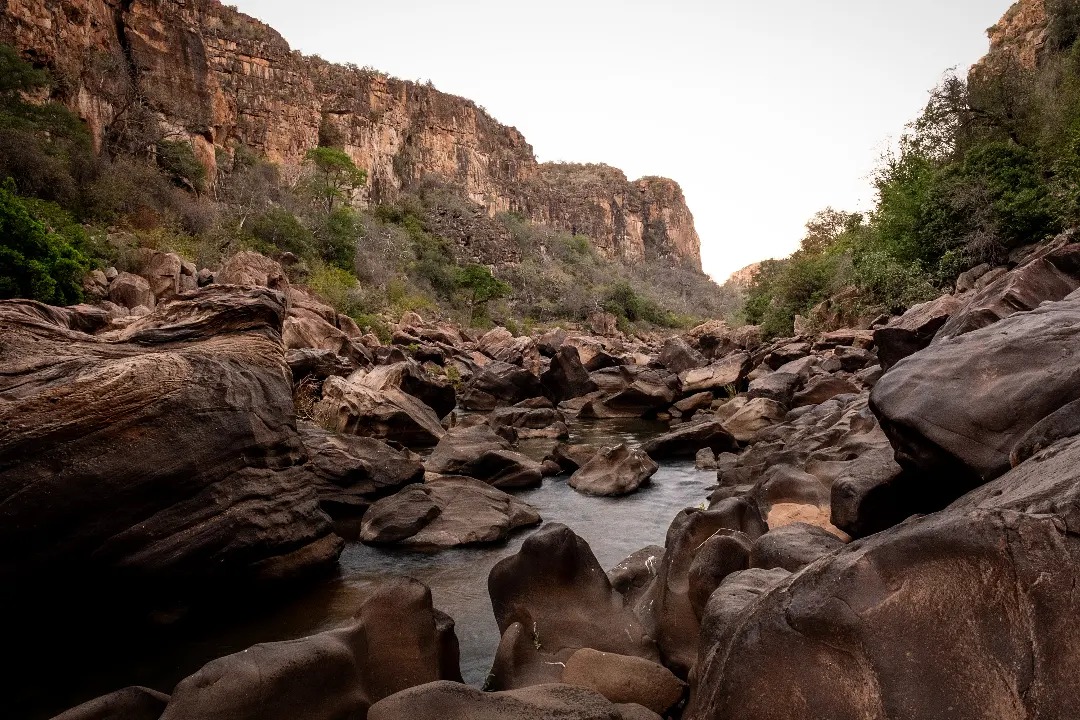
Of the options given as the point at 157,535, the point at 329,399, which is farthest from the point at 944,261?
the point at 157,535

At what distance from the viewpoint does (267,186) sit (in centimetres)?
3891

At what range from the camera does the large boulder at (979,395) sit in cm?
319

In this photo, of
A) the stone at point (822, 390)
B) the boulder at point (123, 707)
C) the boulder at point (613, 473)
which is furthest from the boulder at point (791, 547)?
the stone at point (822, 390)

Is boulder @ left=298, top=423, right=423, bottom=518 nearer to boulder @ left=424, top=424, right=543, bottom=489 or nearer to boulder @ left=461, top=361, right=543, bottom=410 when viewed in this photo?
boulder @ left=424, top=424, right=543, bottom=489

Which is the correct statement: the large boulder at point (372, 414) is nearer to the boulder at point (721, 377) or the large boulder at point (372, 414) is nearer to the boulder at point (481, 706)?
the boulder at point (481, 706)

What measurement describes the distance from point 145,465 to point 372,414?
6.42 metres

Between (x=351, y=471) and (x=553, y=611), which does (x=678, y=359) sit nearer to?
(x=351, y=471)

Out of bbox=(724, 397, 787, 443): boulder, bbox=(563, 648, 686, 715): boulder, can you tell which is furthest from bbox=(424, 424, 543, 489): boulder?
bbox=(563, 648, 686, 715): boulder

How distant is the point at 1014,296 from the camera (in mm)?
7414

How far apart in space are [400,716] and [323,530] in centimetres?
361

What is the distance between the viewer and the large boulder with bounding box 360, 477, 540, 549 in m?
6.63

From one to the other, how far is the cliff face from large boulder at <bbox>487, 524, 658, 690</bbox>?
2969 cm

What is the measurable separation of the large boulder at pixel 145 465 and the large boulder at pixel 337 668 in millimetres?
1984

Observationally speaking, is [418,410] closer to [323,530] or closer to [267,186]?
[323,530]
